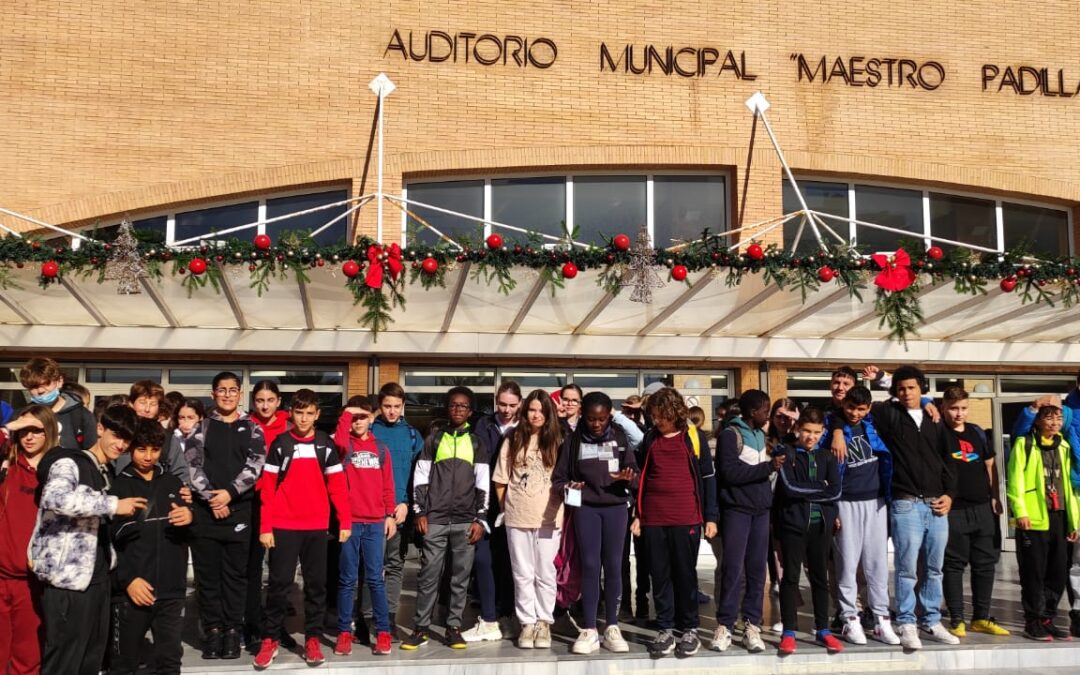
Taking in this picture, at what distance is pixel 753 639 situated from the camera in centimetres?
634

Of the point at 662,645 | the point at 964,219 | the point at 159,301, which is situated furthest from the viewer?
the point at 964,219

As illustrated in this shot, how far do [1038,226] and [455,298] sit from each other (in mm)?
9838

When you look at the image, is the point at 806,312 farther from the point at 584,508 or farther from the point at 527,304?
the point at 584,508

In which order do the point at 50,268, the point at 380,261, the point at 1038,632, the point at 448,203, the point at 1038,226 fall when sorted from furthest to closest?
the point at 1038,226, the point at 448,203, the point at 380,261, the point at 50,268, the point at 1038,632

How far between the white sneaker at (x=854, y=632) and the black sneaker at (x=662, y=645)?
1.35 metres

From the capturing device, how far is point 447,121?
1224cm

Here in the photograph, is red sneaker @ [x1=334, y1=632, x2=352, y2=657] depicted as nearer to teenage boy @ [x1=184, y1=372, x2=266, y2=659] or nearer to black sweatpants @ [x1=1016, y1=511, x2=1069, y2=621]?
teenage boy @ [x1=184, y1=372, x2=266, y2=659]

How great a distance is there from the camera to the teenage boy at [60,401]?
5629mm

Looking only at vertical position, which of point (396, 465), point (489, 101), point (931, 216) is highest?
point (489, 101)

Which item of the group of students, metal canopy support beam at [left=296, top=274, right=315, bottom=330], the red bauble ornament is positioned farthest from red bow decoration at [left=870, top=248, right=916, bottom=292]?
the red bauble ornament

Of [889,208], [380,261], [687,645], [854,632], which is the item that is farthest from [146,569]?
[889,208]

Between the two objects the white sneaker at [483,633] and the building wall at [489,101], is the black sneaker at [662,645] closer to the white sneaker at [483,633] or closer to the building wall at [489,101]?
the white sneaker at [483,633]

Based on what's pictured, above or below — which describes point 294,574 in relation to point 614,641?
above

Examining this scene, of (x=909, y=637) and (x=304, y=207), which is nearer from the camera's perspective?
(x=909, y=637)
